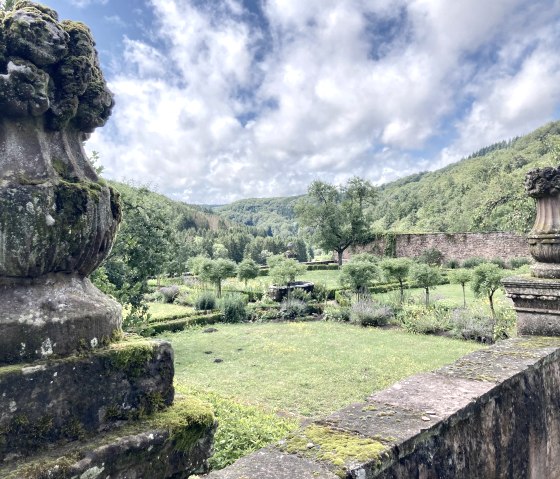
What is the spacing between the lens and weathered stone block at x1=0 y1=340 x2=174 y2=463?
4.07 feet

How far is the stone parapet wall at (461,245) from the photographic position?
104 ft

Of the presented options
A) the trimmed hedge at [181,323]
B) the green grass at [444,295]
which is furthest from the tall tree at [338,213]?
the trimmed hedge at [181,323]

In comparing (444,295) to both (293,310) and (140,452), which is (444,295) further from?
(140,452)

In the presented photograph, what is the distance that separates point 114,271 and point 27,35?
9.74 m

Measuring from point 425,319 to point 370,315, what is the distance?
1888 millimetres

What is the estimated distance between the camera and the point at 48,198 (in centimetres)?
139

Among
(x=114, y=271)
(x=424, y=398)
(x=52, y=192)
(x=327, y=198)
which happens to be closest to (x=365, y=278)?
(x=114, y=271)

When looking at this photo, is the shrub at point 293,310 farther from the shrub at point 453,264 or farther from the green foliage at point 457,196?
the green foliage at point 457,196

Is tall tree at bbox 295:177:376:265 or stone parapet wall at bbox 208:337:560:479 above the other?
tall tree at bbox 295:177:376:265

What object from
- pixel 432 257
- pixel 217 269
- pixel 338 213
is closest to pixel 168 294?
pixel 217 269

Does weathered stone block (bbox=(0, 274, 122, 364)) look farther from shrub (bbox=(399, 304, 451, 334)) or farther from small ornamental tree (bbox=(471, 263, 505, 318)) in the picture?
small ornamental tree (bbox=(471, 263, 505, 318))

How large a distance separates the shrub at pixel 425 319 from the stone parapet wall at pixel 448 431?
10.9 metres

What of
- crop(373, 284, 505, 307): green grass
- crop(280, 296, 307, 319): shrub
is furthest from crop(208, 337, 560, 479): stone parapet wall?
crop(373, 284, 505, 307): green grass

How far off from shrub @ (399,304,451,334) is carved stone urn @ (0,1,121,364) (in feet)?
43.6
